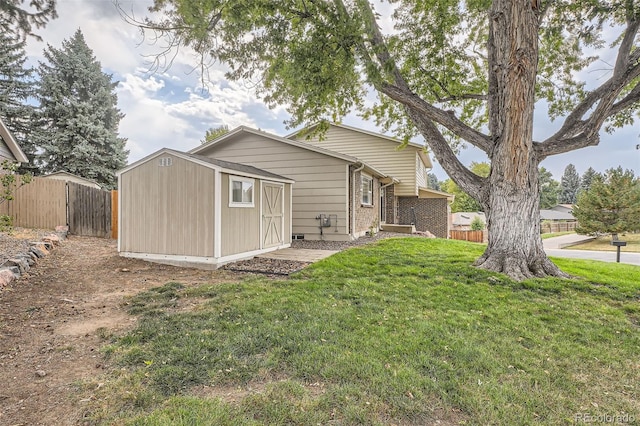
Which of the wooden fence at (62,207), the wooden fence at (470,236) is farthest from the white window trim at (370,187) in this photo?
the wooden fence at (62,207)

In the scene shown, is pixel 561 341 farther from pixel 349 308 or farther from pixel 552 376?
pixel 349 308

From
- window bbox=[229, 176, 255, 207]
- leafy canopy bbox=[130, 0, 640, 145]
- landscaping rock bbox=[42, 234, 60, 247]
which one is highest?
leafy canopy bbox=[130, 0, 640, 145]

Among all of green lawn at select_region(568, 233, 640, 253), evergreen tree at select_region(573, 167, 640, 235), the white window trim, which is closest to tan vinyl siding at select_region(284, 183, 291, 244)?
the white window trim

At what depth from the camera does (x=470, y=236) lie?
20516mm

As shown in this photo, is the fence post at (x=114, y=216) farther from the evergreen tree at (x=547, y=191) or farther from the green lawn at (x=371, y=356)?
the evergreen tree at (x=547, y=191)

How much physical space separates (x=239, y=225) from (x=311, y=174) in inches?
181

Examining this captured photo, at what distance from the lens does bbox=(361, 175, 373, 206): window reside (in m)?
13.4

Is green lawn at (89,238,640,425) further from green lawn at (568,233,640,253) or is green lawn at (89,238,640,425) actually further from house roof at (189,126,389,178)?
green lawn at (568,233,640,253)

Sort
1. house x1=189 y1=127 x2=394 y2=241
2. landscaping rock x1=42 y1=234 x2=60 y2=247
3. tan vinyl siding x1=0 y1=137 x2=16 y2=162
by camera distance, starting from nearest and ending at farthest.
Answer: landscaping rock x1=42 y1=234 x2=60 y2=247
house x1=189 y1=127 x2=394 y2=241
tan vinyl siding x1=0 y1=137 x2=16 y2=162

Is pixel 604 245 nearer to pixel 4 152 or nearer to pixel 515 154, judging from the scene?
pixel 515 154

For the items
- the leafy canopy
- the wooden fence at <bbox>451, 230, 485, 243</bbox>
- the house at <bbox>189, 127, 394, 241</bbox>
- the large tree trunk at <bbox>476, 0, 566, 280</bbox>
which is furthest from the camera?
Result: the wooden fence at <bbox>451, 230, 485, 243</bbox>

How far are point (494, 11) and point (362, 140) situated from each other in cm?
1088

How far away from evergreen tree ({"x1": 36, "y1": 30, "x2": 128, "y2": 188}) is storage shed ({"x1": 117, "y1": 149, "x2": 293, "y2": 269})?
551 inches

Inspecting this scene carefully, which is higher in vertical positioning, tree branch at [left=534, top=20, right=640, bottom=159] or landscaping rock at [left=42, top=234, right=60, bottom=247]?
tree branch at [left=534, top=20, right=640, bottom=159]
